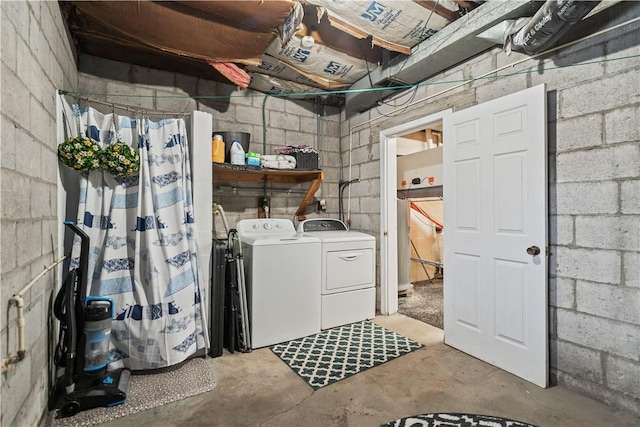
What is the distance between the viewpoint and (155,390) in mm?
2023

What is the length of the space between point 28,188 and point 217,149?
5.10ft

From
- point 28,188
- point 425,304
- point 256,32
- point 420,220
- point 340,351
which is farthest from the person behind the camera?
point 420,220

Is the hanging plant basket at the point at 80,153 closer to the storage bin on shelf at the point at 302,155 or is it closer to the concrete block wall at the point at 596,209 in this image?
the storage bin on shelf at the point at 302,155

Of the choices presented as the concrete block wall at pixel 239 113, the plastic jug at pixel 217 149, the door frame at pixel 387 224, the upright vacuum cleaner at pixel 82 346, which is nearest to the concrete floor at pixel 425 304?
the door frame at pixel 387 224

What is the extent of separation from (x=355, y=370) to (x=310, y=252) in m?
1.05

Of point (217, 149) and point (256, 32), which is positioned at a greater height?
point (256, 32)

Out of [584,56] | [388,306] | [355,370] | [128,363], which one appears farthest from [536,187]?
[128,363]

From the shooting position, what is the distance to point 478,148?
8.02 ft

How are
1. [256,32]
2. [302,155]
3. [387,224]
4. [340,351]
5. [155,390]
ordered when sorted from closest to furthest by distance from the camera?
[155,390], [256,32], [340,351], [302,155], [387,224]

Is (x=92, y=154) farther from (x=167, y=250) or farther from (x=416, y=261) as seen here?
(x=416, y=261)

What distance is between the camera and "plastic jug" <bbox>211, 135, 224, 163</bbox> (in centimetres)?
288

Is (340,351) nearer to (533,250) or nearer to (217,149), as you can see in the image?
(533,250)

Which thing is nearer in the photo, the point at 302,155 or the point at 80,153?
the point at 80,153

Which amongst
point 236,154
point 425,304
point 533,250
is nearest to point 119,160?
point 236,154
